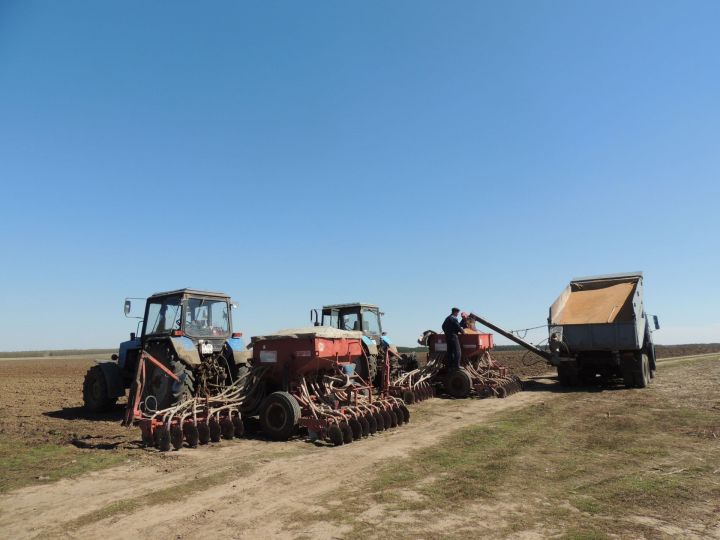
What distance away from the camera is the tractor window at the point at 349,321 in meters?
13.5

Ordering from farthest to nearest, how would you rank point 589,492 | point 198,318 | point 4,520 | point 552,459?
point 198,318, point 552,459, point 589,492, point 4,520

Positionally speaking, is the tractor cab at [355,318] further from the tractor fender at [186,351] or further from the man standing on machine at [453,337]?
the tractor fender at [186,351]

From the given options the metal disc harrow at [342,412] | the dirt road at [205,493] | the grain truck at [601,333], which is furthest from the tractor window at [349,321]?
the dirt road at [205,493]

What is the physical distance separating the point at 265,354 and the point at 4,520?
14.8ft

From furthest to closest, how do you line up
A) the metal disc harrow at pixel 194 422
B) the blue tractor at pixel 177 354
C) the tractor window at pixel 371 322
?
1. the tractor window at pixel 371 322
2. the blue tractor at pixel 177 354
3. the metal disc harrow at pixel 194 422

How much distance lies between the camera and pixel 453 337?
1270 cm

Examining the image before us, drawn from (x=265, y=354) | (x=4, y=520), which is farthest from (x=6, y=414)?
(x=4, y=520)

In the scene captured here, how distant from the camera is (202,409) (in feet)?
24.7

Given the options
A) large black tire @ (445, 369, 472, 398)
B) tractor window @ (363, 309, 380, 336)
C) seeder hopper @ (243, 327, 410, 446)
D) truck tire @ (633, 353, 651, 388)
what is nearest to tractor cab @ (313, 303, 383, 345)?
tractor window @ (363, 309, 380, 336)

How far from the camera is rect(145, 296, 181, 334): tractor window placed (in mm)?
9617

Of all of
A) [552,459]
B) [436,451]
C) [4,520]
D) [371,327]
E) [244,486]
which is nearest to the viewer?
[4,520]

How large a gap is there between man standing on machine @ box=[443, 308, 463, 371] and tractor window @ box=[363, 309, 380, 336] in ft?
6.95

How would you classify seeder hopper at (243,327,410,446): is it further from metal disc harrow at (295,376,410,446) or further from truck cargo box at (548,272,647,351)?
truck cargo box at (548,272,647,351)

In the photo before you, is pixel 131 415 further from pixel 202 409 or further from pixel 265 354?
pixel 265 354
